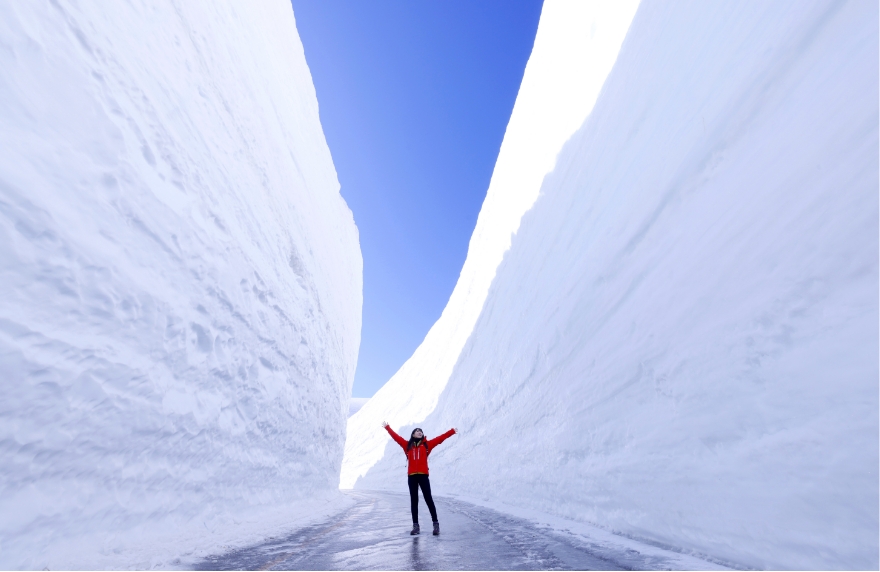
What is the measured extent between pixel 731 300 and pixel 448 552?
12.6 feet

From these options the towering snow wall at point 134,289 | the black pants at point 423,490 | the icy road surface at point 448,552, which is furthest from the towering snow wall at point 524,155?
the icy road surface at point 448,552

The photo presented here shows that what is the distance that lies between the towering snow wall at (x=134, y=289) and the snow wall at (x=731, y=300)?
17.9 feet

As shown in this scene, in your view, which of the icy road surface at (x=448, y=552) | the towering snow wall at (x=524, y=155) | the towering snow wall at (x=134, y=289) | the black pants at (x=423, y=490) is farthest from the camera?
the towering snow wall at (x=524, y=155)

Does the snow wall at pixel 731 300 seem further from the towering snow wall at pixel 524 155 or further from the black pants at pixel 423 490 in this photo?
the towering snow wall at pixel 524 155

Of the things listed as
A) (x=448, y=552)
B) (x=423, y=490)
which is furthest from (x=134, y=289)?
(x=448, y=552)

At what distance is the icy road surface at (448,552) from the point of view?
4281 millimetres

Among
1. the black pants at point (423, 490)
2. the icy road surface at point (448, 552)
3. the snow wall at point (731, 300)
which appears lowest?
the icy road surface at point (448, 552)

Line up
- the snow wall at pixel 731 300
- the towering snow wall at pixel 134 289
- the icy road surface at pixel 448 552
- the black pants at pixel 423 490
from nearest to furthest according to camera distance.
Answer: the snow wall at pixel 731 300 < the towering snow wall at pixel 134 289 < the icy road surface at pixel 448 552 < the black pants at pixel 423 490

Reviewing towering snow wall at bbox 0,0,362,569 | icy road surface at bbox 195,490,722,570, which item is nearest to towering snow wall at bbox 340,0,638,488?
towering snow wall at bbox 0,0,362,569

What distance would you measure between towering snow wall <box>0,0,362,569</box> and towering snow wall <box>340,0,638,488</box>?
877cm

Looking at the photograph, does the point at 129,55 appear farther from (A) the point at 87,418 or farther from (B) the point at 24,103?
(A) the point at 87,418

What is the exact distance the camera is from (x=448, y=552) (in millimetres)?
5004

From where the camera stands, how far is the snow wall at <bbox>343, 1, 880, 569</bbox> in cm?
345

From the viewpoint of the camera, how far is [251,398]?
863 centimetres
